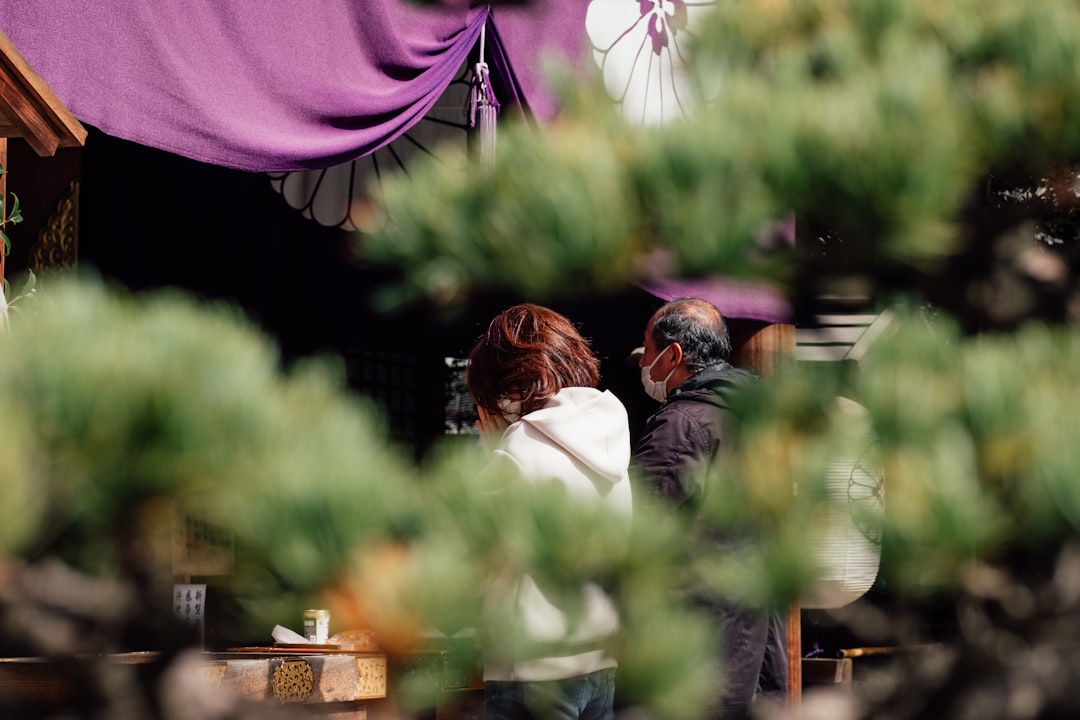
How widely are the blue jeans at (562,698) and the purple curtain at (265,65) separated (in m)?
1.82

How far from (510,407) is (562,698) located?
65 cm

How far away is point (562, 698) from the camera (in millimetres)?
3049

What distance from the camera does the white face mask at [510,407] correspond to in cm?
320

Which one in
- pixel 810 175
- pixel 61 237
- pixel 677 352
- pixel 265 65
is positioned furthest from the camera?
pixel 61 237

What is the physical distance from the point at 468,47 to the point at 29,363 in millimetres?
4002

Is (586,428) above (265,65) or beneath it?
beneath

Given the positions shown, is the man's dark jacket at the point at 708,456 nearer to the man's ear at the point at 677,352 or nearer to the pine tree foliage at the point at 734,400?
the man's ear at the point at 677,352

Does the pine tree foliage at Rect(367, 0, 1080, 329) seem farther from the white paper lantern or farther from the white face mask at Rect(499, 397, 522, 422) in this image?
the white face mask at Rect(499, 397, 522, 422)

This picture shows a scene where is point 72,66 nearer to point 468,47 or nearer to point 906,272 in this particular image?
point 468,47

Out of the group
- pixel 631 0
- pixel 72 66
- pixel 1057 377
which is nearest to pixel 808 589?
pixel 1057 377

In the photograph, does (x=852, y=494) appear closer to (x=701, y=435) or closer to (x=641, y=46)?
(x=701, y=435)

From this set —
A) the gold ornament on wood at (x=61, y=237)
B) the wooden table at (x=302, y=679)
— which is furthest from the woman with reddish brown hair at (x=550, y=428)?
the gold ornament on wood at (x=61, y=237)

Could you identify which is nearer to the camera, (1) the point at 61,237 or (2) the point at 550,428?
(2) the point at 550,428

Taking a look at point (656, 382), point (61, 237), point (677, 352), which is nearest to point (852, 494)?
point (677, 352)
